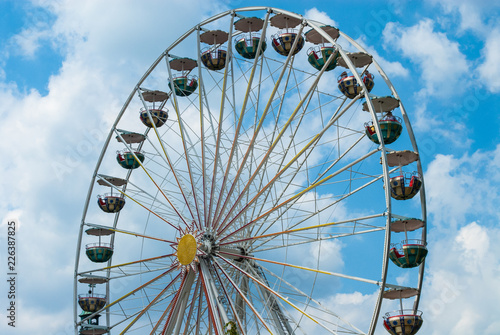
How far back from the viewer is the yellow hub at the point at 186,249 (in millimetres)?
27669

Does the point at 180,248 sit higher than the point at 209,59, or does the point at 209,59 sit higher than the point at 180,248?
the point at 209,59

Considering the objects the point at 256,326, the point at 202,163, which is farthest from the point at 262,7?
the point at 256,326

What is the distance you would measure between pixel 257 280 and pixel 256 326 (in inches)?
74.5

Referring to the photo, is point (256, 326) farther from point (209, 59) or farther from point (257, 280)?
point (209, 59)

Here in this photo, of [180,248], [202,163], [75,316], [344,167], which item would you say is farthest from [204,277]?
[75,316]

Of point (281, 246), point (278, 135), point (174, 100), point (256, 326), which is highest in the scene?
point (174, 100)

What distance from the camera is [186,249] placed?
91.5 ft

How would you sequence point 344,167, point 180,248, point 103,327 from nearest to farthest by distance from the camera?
point 344,167
point 180,248
point 103,327

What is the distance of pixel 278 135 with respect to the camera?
27.1 metres

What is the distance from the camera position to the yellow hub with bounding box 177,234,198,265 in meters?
27.7

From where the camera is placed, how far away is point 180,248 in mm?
28094

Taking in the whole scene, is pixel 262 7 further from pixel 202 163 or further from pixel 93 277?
pixel 93 277

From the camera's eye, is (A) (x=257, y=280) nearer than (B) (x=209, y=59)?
Yes

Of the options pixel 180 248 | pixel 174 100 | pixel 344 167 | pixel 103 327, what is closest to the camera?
pixel 344 167
